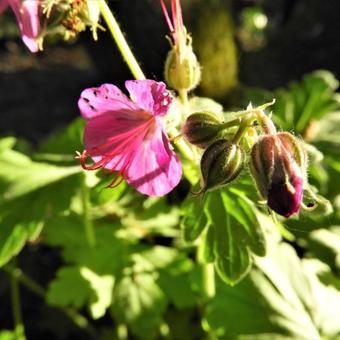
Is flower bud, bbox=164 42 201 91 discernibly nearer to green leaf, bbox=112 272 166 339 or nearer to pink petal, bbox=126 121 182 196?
pink petal, bbox=126 121 182 196

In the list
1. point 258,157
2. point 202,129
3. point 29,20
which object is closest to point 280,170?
point 258,157

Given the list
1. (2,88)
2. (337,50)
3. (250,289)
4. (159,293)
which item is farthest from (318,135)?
(2,88)

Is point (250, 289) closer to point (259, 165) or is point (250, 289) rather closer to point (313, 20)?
point (259, 165)

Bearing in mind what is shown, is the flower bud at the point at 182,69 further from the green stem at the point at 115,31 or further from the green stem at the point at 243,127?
the green stem at the point at 243,127

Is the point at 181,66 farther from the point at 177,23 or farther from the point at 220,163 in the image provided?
the point at 220,163

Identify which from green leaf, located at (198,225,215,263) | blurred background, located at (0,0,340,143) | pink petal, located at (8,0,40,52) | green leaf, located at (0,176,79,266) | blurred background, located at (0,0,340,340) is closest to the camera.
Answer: pink petal, located at (8,0,40,52)

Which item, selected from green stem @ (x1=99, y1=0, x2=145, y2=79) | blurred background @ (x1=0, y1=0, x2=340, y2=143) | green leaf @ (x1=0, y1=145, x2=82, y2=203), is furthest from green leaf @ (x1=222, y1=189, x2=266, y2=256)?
blurred background @ (x1=0, y1=0, x2=340, y2=143)

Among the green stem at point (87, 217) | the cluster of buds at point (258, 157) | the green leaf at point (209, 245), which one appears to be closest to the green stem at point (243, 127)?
the cluster of buds at point (258, 157)
